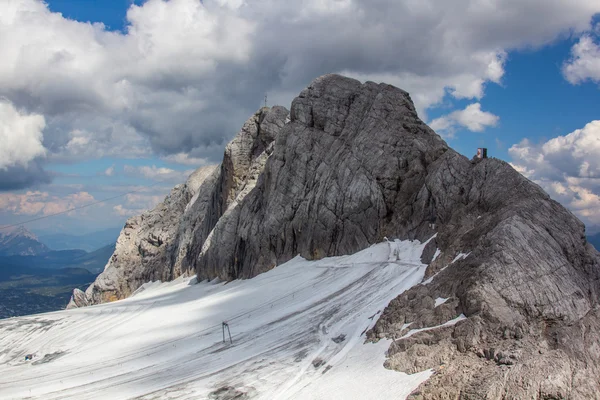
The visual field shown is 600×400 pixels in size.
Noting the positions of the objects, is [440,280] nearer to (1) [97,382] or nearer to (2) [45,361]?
(1) [97,382]

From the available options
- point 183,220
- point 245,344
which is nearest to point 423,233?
point 245,344

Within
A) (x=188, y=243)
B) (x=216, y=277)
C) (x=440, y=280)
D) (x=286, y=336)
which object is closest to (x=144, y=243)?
(x=188, y=243)

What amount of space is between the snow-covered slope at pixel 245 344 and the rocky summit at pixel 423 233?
1702mm

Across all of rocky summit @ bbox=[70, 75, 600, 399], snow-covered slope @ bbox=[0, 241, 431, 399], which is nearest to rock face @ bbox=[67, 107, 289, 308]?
rocky summit @ bbox=[70, 75, 600, 399]

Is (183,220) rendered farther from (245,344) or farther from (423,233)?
(245,344)

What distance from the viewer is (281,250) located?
145ft

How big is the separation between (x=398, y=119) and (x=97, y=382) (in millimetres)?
29715

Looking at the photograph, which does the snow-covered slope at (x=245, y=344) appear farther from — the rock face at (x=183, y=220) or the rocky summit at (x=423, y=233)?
the rock face at (x=183, y=220)

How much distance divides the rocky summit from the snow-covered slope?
170cm

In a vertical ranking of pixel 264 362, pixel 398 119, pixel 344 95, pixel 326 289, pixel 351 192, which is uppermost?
pixel 344 95

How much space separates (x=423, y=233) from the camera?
31984 mm

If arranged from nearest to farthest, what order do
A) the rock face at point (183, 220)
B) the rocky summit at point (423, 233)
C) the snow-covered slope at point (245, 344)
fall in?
the rocky summit at point (423, 233) → the snow-covered slope at point (245, 344) → the rock face at point (183, 220)

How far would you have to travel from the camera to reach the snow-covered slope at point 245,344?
61.5ft

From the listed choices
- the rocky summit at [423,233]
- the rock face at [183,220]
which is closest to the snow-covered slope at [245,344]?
the rocky summit at [423,233]
